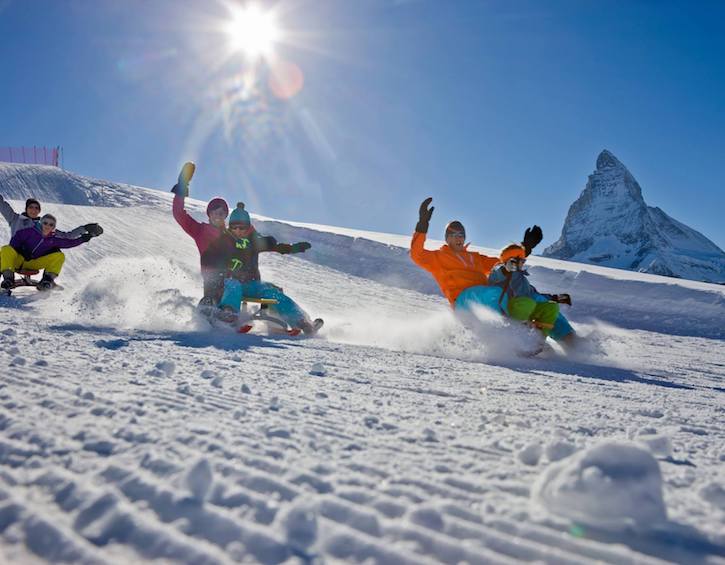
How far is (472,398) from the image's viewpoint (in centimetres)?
260

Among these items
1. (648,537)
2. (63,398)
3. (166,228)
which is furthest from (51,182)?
(648,537)

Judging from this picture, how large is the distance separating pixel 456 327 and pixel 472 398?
2866 mm

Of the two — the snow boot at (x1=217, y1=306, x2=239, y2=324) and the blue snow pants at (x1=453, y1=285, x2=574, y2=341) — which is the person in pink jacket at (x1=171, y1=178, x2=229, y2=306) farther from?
the blue snow pants at (x1=453, y1=285, x2=574, y2=341)

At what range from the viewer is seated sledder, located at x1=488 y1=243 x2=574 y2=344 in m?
5.44

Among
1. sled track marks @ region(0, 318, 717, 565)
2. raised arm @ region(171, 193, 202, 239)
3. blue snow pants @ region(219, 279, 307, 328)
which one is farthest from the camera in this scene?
raised arm @ region(171, 193, 202, 239)

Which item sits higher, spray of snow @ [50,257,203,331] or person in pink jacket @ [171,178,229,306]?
person in pink jacket @ [171,178,229,306]

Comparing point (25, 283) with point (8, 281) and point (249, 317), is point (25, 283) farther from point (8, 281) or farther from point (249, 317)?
point (249, 317)

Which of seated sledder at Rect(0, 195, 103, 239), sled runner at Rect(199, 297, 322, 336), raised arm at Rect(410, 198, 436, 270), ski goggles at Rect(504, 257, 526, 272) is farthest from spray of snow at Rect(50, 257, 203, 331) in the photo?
ski goggles at Rect(504, 257, 526, 272)

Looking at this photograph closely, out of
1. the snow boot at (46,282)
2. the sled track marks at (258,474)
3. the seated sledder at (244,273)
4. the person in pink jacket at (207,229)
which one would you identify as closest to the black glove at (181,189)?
the person in pink jacket at (207,229)

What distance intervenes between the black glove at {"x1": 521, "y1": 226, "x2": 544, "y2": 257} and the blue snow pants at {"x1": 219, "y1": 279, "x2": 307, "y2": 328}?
107 inches

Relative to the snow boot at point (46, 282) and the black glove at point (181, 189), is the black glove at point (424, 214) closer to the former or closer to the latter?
the black glove at point (181, 189)

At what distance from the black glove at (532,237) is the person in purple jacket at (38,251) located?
6540 mm

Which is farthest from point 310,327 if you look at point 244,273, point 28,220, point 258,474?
point 28,220

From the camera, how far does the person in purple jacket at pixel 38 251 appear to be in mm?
7722
